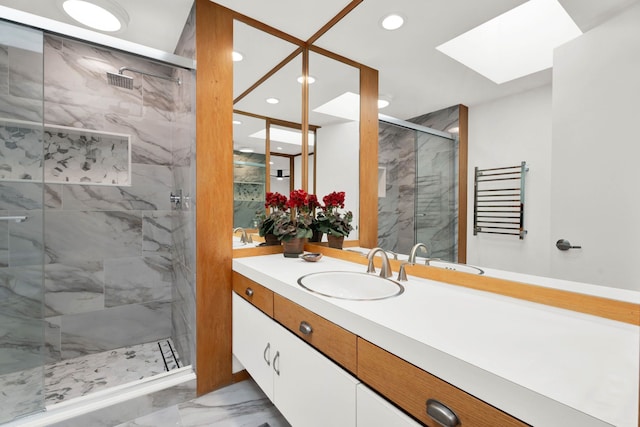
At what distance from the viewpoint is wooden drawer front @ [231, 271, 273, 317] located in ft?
4.55

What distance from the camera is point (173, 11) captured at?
1.79 meters

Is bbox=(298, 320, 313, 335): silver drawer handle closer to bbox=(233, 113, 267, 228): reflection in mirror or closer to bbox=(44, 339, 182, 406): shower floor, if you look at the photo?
bbox=(233, 113, 267, 228): reflection in mirror

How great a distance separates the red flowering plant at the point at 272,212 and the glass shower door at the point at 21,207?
1366 millimetres

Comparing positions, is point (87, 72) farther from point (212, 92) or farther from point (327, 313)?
point (327, 313)

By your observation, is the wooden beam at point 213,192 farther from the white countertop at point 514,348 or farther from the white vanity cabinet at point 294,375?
the white countertop at point 514,348

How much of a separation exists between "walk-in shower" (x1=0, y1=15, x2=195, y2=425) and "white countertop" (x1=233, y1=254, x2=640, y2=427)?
1358mm

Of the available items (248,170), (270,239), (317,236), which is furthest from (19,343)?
(317,236)

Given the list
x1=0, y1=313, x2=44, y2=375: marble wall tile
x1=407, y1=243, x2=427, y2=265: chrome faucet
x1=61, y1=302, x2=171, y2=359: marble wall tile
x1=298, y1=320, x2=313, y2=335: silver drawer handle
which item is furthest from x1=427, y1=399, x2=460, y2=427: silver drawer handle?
x1=61, y1=302, x2=171, y2=359: marble wall tile

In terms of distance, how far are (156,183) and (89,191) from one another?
18.5 inches

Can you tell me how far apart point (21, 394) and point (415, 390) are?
6.74ft

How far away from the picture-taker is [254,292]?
1536mm

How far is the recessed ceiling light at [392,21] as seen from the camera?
1462mm

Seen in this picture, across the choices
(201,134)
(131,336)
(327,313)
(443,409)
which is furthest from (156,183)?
(443,409)

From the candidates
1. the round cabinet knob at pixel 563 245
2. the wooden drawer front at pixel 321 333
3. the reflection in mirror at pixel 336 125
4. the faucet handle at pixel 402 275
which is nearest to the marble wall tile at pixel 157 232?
the reflection in mirror at pixel 336 125
